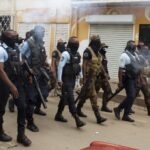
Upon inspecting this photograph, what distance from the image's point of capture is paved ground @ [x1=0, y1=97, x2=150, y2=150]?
7023mm

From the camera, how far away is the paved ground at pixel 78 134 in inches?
277

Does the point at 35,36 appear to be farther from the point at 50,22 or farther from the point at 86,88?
the point at 50,22

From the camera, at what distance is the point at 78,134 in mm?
7742

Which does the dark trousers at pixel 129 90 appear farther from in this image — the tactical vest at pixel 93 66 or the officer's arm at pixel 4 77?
the officer's arm at pixel 4 77

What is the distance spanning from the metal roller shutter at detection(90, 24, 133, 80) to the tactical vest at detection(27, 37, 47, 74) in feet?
25.6

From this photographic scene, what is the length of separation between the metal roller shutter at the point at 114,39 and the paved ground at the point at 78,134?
6.27 m

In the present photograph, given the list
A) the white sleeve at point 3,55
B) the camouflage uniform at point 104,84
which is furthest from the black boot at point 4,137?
the camouflage uniform at point 104,84

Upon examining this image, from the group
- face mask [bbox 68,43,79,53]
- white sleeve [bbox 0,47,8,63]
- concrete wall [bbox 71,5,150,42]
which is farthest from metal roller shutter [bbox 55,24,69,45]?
white sleeve [bbox 0,47,8,63]

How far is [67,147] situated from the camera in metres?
6.94

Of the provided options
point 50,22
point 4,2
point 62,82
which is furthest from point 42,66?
point 4,2

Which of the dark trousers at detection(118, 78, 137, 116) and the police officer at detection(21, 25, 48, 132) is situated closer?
the police officer at detection(21, 25, 48, 132)

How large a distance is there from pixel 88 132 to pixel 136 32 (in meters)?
7.60

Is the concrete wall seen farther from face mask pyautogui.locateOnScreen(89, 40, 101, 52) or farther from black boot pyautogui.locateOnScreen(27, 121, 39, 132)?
black boot pyautogui.locateOnScreen(27, 121, 39, 132)

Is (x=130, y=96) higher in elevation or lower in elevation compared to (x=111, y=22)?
lower
